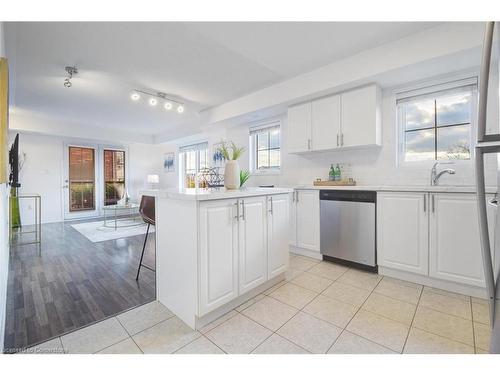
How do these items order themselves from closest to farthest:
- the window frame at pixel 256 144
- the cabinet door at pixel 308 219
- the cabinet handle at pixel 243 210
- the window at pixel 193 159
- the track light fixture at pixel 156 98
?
the cabinet handle at pixel 243 210 < the cabinet door at pixel 308 219 < the track light fixture at pixel 156 98 < the window frame at pixel 256 144 < the window at pixel 193 159

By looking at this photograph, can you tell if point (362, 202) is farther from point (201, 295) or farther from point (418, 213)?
point (201, 295)

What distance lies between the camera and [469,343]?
1.43 metres

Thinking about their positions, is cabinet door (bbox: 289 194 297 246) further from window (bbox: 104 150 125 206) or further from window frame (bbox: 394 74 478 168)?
window (bbox: 104 150 125 206)

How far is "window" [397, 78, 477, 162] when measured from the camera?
243 centimetres

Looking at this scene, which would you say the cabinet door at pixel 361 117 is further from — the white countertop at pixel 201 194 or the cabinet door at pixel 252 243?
the cabinet door at pixel 252 243

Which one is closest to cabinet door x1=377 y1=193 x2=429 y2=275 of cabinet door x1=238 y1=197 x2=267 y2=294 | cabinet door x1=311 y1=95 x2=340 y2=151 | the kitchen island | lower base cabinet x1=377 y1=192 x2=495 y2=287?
lower base cabinet x1=377 y1=192 x2=495 y2=287

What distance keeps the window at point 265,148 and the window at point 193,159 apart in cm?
200

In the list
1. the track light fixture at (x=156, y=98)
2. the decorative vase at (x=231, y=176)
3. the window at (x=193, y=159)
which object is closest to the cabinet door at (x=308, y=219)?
the decorative vase at (x=231, y=176)

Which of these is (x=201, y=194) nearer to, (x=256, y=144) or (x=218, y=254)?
(x=218, y=254)

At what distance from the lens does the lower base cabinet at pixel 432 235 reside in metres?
1.96

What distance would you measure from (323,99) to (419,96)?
1062 millimetres

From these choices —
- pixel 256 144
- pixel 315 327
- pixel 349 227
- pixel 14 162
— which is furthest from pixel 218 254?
pixel 256 144

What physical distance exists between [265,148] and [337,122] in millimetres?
1640

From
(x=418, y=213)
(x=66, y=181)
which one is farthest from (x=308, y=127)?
(x=66, y=181)
